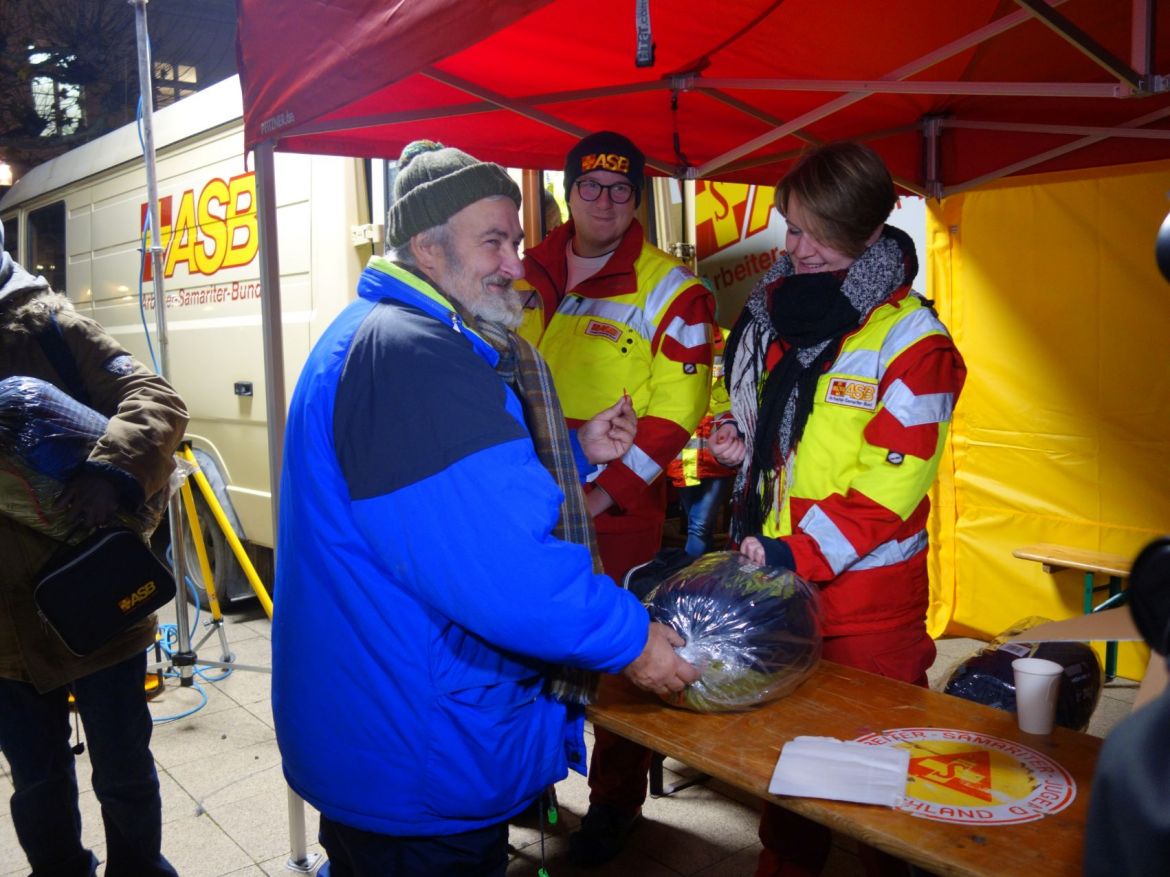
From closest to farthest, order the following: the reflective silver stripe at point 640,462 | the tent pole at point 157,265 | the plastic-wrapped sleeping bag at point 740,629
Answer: the plastic-wrapped sleeping bag at point 740,629 → the reflective silver stripe at point 640,462 → the tent pole at point 157,265

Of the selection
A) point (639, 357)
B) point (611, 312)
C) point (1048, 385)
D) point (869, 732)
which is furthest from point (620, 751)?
point (1048, 385)

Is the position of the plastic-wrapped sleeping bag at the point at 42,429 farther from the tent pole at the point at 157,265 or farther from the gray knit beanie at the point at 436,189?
the tent pole at the point at 157,265

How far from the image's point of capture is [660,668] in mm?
1631

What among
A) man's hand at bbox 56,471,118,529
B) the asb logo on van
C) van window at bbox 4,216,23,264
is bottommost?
man's hand at bbox 56,471,118,529

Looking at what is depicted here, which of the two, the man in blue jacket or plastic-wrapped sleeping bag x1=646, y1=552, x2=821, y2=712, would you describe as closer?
the man in blue jacket

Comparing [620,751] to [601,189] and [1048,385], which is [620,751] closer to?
[601,189]

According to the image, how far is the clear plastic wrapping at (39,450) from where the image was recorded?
222cm

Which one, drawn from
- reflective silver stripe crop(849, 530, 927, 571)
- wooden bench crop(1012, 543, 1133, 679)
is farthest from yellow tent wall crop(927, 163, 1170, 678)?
reflective silver stripe crop(849, 530, 927, 571)

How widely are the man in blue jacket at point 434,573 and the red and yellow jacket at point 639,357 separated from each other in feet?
3.15

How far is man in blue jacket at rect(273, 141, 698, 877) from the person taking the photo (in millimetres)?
1416

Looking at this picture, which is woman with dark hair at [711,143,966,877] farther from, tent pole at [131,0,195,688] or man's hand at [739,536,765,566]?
tent pole at [131,0,195,688]

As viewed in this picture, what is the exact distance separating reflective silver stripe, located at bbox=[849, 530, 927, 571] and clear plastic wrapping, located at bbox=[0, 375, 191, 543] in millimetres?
1833

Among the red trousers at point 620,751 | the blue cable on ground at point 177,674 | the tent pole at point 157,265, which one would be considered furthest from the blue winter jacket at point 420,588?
the blue cable on ground at point 177,674

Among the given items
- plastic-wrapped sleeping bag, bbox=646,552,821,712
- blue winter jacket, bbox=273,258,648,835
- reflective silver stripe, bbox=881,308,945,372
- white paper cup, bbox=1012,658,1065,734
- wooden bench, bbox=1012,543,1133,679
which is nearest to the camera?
blue winter jacket, bbox=273,258,648,835
